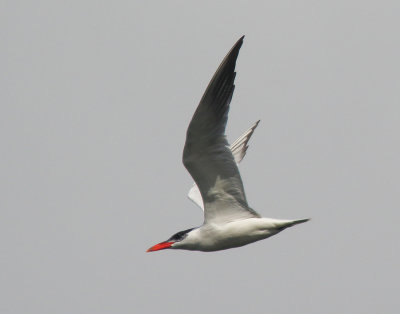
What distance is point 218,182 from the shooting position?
1391cm

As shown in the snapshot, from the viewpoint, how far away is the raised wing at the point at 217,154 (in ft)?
42.7

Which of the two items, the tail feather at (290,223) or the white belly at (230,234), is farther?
the white belly at (230,234)

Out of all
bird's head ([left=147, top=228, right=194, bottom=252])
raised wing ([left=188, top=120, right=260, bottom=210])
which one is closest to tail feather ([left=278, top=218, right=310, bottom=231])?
bird's head ([left=147, top=228, right=194, bottom=252])

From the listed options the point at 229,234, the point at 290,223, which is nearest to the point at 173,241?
the point at 229,234

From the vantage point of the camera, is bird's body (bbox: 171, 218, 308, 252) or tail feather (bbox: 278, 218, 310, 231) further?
bird's body (bbox: 171, 218, 308, 252)

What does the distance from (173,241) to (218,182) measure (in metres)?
1.39

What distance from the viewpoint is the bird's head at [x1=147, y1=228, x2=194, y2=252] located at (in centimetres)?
1456

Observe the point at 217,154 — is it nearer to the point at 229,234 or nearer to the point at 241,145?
the point at 229,234

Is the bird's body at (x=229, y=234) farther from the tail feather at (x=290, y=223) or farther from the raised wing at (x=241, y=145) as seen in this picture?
the raised wing at (x=241, y=145)

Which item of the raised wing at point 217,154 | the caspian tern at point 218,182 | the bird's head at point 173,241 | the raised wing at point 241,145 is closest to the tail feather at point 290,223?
the caspian tern at point 218,182

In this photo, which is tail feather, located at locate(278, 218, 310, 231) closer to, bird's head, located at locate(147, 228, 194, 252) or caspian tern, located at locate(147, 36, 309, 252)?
caspian tern, located at locate(147, 36, 309, 252)

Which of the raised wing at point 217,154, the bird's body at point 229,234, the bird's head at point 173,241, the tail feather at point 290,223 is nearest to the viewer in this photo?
the raised wing at point 217,154

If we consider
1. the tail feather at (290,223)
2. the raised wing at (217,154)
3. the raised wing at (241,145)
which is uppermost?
the raised wing at (241,145)

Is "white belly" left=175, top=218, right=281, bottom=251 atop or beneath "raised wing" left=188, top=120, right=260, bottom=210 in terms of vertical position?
beneath
